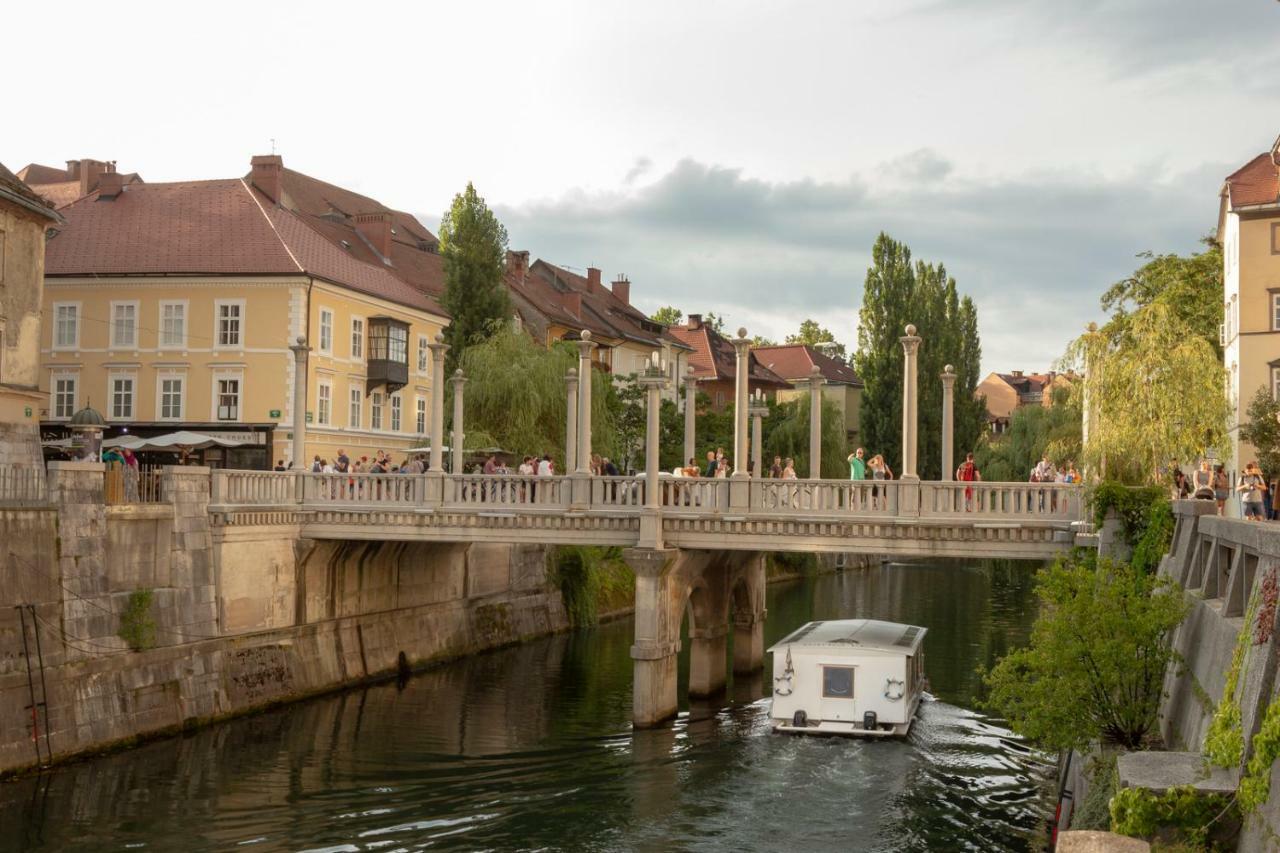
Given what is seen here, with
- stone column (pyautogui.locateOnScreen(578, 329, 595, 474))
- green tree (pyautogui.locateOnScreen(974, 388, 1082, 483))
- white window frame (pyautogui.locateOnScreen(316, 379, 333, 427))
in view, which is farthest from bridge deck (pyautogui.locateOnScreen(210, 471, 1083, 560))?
green tree (pyautogui.locateOnScreen(974, 388, 1082, 483))

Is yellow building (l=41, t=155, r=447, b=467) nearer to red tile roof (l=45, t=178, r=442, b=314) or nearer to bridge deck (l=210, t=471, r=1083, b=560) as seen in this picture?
red tile roof (l=45, t=178, r=442, b=314)

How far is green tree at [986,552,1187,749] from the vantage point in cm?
1938

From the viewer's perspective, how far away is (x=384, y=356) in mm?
56938

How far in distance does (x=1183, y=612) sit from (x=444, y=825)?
1340cm

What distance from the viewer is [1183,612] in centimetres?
1914

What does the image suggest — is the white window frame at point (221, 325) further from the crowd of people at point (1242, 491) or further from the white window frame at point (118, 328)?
the crowd of people at point (1242, 491)

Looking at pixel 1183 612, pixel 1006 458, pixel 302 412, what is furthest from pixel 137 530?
pixel 1006 458

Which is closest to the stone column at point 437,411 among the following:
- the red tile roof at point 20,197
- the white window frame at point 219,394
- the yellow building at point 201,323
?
the red tile roof at point 20,197

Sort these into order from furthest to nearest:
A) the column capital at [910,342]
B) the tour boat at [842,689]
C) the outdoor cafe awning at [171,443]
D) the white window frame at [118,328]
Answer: the white window frame at [118,328], the outdoor cafe awning at [171,443], the tour boat at [842,689], the column capital at [910,342]

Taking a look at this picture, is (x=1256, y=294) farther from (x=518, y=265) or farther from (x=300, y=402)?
(x=518, y=265)

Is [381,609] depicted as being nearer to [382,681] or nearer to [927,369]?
[382,681]

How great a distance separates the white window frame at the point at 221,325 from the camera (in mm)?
51344

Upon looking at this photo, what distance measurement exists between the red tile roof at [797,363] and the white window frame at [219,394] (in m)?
73.2

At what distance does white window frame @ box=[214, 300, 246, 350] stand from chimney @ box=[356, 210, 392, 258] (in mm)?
16445
